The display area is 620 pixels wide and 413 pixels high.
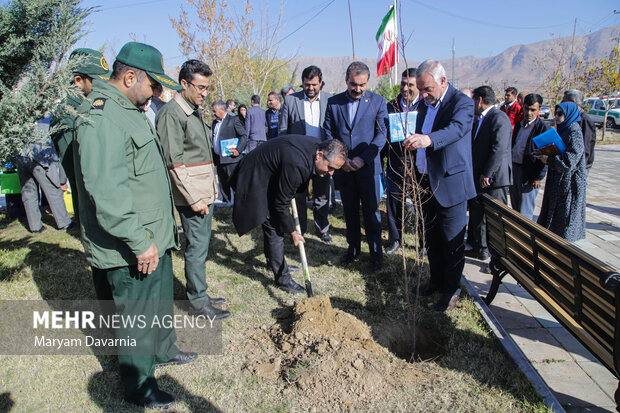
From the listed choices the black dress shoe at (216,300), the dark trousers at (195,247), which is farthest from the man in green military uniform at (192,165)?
the black dress shoe at (216,300)

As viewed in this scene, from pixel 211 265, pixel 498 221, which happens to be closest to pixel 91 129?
pixel 211 265

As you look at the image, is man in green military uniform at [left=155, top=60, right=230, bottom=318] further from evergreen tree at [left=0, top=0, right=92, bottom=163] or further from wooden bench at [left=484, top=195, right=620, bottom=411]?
wooden bench at [left=484, top=195, right=620, bottom=411]

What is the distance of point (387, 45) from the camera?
8859 mm

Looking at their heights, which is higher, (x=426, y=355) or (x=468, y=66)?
(x=468, y=66)

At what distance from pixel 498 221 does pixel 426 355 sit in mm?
1400

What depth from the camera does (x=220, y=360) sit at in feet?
9.56

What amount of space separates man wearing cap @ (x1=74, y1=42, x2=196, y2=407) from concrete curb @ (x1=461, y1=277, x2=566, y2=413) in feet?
7.89

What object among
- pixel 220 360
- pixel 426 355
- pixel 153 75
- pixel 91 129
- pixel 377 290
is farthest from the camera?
pixel 377 290

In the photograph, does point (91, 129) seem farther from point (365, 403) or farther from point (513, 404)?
point (513, 404)

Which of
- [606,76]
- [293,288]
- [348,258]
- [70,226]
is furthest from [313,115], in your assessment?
[606,76]

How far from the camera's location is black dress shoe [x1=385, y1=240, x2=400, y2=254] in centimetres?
498

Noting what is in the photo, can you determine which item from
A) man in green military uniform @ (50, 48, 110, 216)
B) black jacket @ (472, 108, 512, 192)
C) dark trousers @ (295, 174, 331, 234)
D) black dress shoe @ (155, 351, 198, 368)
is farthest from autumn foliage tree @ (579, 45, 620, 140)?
man in green military uniform @ (50, 48, 110, 216)

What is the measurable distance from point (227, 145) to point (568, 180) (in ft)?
15.9

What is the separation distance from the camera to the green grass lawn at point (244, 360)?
2.46 metres
